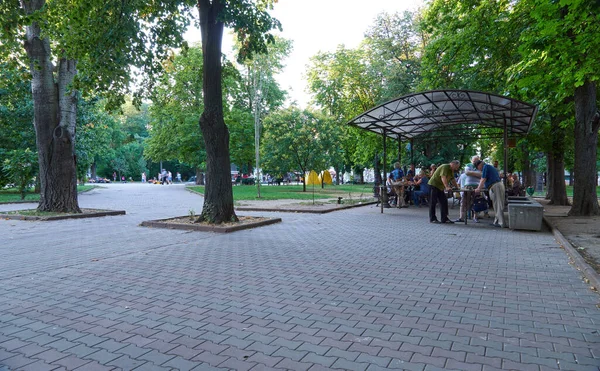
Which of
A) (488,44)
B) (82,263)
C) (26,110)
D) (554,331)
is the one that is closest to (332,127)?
(488,44)

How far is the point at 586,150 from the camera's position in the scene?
42.2 feet

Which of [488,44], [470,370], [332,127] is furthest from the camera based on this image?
[332,127]

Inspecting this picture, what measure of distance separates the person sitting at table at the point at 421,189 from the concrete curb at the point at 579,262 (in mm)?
7590

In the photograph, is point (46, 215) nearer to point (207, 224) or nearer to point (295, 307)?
point (207, 224)

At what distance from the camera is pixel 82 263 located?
21.8ft

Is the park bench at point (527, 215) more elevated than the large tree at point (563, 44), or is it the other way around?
the large tree at point (563, 44)

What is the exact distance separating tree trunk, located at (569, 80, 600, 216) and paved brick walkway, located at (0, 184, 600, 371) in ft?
20.4

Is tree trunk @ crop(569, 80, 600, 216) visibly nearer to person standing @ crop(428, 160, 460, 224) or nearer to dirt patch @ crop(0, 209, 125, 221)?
person standing @ crop(428, 160, 460, 224)

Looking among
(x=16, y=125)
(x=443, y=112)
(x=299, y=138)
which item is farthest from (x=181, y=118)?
(x=443, y=112)

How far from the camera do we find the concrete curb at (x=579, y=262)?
5.28 meters

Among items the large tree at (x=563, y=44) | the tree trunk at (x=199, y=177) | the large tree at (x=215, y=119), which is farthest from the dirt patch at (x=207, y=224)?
the tree trunk at (x=199, y=177)

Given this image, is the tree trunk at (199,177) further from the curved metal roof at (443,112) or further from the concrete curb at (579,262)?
the concrete curb at (579,262)

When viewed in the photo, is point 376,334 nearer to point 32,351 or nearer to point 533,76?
point 32,351

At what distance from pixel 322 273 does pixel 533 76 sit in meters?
7.39
